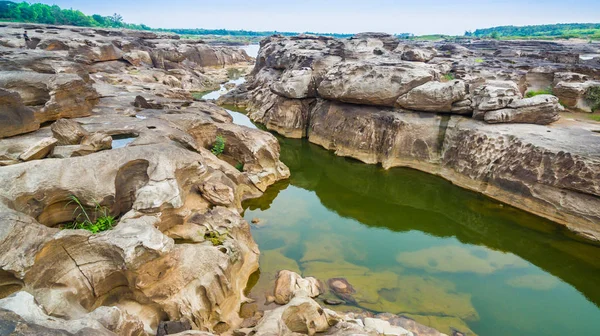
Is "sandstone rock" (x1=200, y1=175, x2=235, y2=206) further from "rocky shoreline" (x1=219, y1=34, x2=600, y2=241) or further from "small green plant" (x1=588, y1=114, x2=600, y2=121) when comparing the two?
"small green plant" (x1=588, y1=114, x2=600, y2=121)

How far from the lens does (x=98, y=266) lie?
233 inches

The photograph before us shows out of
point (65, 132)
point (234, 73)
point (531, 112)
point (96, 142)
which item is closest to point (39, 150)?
point (65, 132)

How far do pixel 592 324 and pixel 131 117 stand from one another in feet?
48.7

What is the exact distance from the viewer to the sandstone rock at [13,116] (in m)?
8.57

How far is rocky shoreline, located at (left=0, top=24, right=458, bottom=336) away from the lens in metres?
5.18

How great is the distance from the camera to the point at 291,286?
805 centimetres

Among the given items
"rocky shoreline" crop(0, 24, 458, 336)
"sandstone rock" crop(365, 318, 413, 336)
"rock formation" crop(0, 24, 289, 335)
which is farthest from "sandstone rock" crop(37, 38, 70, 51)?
"sandstone rock" crop(365, 318, 413, 336)

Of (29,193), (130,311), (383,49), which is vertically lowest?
(130,311)

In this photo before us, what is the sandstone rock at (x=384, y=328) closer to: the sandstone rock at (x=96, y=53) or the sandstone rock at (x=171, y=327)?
the sandstone rock at (x=171, y=327)

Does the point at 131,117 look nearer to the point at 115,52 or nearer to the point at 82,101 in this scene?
the point at 82,101

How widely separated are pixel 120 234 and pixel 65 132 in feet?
15.6

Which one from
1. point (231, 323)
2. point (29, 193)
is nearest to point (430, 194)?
point (231, 323)

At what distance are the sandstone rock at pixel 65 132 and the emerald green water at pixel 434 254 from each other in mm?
5610

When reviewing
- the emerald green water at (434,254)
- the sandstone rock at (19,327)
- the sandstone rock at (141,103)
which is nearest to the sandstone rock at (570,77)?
the emerald green water at (434,254)
